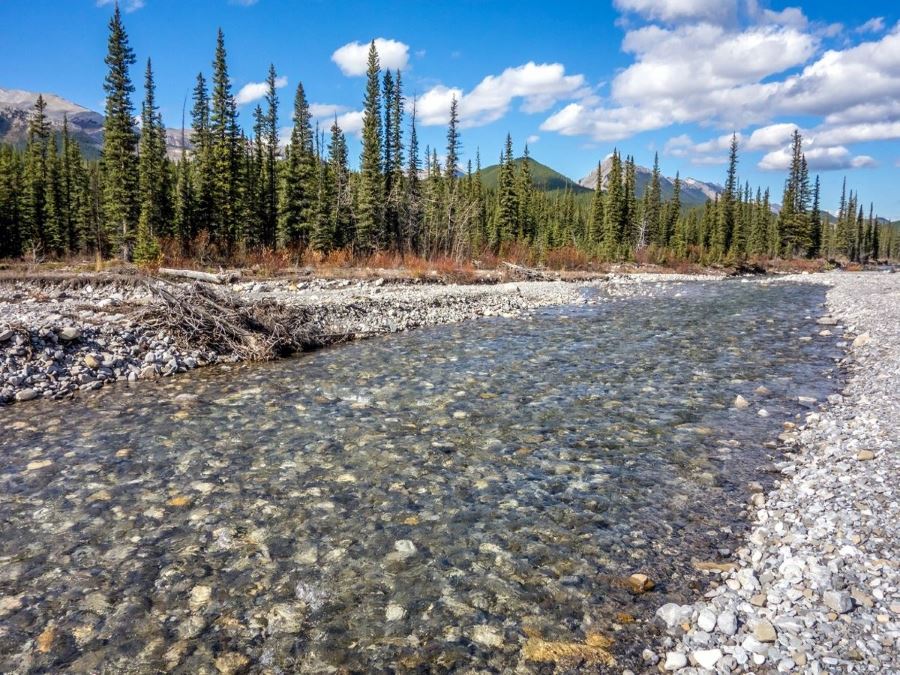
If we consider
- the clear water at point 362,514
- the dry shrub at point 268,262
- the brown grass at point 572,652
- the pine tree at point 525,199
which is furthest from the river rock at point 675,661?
the pine tree at point 525,199

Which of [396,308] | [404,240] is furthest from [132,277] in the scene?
[404,240]

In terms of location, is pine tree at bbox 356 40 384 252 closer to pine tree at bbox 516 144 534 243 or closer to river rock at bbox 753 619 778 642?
pine tree at bbox 516 144 534 243

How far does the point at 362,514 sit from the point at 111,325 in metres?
9.54

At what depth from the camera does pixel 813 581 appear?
3775 millimetres

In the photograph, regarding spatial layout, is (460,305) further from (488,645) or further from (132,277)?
(488,645)

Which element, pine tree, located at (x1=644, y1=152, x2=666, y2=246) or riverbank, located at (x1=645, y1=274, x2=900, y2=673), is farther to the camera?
pine tree, located at (x1=644, y1=152, x2=666, y2=246)

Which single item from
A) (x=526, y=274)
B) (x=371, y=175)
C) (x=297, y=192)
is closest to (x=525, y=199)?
(x=371, y=175)

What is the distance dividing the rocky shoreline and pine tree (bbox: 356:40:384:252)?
2789cm

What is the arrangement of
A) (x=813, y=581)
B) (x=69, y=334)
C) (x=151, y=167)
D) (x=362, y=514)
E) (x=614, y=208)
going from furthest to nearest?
Result: (x=614, y=208), (x=151, y=167), (x=69, y=334), (x=362, y=514), (x=813, y=581)

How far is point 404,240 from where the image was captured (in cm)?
5422

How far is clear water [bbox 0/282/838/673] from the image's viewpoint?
11.6 feet

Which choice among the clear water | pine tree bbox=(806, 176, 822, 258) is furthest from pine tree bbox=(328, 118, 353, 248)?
pine tree bbox=(806, 176, 822, 258)

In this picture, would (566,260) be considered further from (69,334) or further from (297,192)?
(69,334)

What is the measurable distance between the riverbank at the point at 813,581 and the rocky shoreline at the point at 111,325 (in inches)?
387
